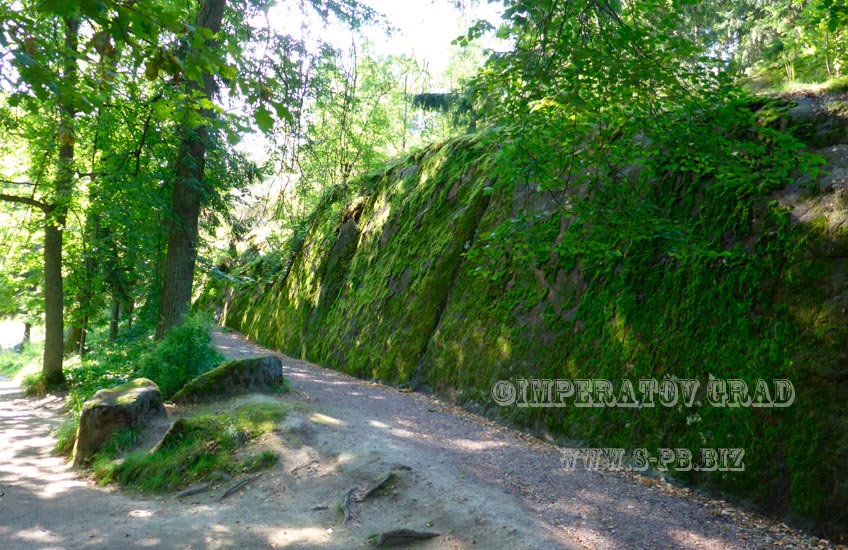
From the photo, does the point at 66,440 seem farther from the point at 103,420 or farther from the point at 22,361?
the point at 22,361

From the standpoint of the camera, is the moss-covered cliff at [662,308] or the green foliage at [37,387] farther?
the green foliage at [37,387]

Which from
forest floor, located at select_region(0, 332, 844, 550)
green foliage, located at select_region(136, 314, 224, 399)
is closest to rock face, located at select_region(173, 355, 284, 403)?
green foliage, located at select_region(136, 314, 224, 399)

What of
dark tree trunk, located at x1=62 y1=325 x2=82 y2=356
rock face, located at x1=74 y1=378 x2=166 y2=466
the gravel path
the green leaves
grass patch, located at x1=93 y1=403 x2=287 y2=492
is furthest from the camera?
dark tree trunk, located at x1=62 y1=325 x2=82 y2=356

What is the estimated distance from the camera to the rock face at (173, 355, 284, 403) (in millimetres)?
8258

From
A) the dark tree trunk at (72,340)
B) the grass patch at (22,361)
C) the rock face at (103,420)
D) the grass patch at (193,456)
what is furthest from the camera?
the grass patch at (22,361)

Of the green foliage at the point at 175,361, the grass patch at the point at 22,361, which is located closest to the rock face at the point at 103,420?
the green foliage at the point at 175,361

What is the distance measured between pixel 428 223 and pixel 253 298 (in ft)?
41.7

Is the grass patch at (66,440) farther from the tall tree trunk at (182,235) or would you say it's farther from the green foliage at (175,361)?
the tall tree trunk at (182,235)

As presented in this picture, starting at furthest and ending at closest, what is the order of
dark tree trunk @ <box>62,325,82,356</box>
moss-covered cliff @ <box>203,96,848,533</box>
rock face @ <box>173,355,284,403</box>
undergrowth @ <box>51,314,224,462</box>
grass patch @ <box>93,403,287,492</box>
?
dark tree trunk @ <box>62,325,82,356</box> < undergrowth @ <box>51,314,224,462</box> < rock face @ <box>173,355,284,403</box> < grass patch @ <box>93,403,287,492</box> < moss-covered cliff @ <box>203,96,848,533</box>

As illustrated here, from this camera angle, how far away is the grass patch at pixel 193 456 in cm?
603

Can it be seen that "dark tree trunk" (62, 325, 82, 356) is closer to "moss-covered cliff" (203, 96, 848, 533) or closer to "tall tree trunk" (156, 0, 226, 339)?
"tall tree trunk" (156, 0, 226, 339)

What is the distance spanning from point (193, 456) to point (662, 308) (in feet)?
18.6

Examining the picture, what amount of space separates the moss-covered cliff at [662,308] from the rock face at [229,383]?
2655mm

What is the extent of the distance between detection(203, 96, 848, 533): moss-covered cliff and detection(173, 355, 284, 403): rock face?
266 centimetres
